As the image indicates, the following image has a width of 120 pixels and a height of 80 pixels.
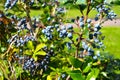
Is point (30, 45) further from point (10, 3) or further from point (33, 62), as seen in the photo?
point (10, 3)

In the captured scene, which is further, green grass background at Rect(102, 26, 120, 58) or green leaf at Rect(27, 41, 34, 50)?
green grass background at Rect(102, 26, 120, 58)

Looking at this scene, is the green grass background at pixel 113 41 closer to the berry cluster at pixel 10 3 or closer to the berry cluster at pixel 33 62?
the berry cluster at pixel 33 62

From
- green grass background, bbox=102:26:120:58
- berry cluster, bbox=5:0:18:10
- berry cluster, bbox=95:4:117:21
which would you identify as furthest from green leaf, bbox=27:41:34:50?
green grass background, bbox=102:26:120:58

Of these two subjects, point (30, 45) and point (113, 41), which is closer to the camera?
point (30, 45)

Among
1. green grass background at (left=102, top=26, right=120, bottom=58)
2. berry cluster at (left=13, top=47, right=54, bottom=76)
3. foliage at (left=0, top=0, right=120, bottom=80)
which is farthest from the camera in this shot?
green grass background at (left=102, top=26, right=120, bottom=58)

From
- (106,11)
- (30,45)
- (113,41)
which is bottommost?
(113,41)

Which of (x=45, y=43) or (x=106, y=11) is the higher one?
(x=106, y=11)

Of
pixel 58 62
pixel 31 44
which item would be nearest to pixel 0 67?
pixel 31 44

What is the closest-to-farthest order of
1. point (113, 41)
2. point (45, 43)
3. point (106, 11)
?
1. point (106, 11)
2. point (45, 43)
3. point (113, 41)

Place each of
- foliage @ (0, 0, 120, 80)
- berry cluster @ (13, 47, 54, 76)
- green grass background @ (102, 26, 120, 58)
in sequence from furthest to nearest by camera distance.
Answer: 1. green grass background @ (102, 26, 120, 58)
2. berry cluster @ (13, 47, 54, 76)
3. foliage @ (0, 0, 120, 80)

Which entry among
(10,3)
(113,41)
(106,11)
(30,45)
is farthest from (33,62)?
(113,41)

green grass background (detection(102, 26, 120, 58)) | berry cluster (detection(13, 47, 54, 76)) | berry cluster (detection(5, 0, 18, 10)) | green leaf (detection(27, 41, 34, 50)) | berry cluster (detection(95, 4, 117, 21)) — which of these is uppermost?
berry cluster (detection(5, 0, 18, 10))

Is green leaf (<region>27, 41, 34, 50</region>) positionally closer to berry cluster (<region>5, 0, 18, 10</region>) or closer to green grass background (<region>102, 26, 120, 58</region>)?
berry cluster (<region>5, 0, 18, 10</region>)

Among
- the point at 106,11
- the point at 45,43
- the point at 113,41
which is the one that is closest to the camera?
the point at 106,11
